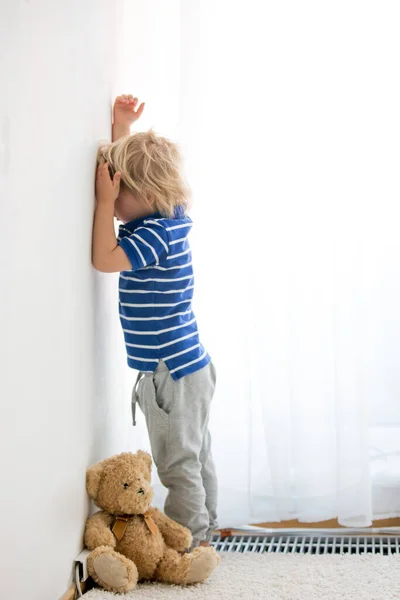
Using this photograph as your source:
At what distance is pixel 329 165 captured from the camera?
63.5 inches

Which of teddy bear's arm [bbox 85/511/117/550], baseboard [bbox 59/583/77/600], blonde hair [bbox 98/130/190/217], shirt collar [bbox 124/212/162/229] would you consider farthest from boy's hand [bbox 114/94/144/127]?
baseboard [bbox 59/583/77/600]

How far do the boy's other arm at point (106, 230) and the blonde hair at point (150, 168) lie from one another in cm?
3

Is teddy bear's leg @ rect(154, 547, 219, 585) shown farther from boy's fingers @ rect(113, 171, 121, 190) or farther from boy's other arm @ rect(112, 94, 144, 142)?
boy's other arm @ rect(112, 94, 144, 142)

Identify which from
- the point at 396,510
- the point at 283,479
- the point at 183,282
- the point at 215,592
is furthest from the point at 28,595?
the point at 396,510

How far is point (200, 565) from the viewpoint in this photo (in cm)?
130

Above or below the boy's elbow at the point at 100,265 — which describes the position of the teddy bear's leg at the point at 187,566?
below

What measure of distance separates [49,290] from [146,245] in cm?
26

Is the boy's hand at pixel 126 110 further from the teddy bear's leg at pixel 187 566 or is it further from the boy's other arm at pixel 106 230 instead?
the teddy bear's leg at pixel 187 566

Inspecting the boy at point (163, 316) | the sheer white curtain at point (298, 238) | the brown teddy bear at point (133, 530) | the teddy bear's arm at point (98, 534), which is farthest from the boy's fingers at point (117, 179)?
the teddy bear's arm at point (98, 534)

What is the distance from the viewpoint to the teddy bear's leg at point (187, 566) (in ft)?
4.27

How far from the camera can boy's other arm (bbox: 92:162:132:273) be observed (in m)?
1.32

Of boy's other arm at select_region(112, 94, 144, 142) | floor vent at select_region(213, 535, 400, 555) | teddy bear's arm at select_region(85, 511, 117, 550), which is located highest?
boy's other arm at select_region(112, 94, 144, 142)

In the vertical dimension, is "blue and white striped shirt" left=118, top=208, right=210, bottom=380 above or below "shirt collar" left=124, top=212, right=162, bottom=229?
below

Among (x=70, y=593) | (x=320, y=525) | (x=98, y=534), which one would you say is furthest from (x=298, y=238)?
(x=70, y=593)
